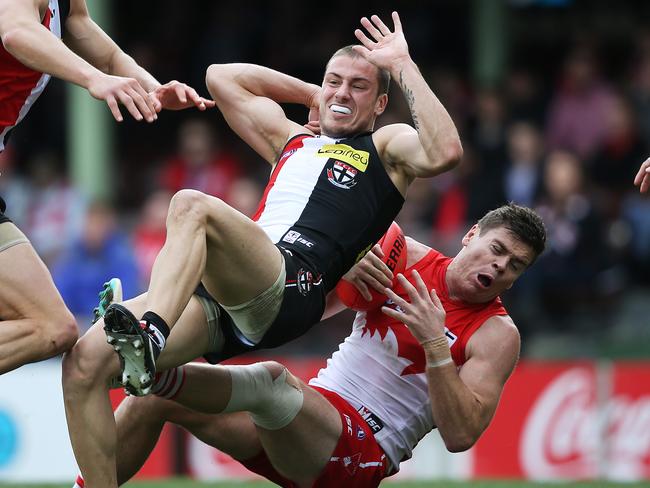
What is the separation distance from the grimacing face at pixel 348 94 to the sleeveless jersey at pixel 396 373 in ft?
2.71

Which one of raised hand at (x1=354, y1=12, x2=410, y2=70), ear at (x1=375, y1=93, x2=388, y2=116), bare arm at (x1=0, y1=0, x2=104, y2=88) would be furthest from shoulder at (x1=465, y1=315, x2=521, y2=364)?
bare arm at (x1=0, y1=0, x2=104, y2=88)

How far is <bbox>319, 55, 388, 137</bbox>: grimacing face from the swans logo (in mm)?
5080

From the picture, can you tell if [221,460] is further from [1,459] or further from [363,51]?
[363,51]

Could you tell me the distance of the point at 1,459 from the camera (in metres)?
10.5

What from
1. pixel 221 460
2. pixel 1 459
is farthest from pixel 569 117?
pixel 1 459

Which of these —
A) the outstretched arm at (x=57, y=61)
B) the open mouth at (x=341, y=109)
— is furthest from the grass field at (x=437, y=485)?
the outstretched arm at (x=57, y=61)

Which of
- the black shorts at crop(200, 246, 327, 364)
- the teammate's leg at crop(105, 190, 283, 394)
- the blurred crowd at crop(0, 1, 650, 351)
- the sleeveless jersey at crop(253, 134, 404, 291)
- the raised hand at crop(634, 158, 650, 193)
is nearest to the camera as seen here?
the teammate's leg at crop(105, 190, 283, 394)

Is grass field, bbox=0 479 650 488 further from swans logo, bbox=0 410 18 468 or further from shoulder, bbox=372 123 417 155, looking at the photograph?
shoulder, bbox=372 123 417 155

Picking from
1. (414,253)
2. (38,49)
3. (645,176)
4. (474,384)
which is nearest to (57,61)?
(38,49)

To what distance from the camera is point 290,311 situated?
5.91 m

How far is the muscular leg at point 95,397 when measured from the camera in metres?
5.75

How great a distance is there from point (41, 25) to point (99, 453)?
6.03 feet

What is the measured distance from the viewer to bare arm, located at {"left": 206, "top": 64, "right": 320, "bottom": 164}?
684 centimetres

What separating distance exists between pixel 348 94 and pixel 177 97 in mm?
910
